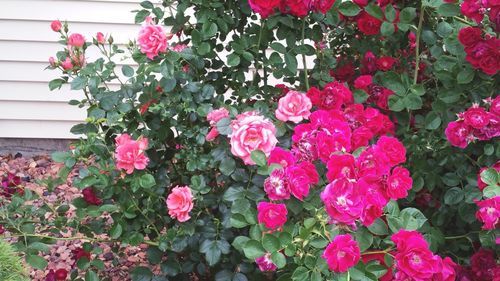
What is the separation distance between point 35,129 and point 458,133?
2.81 m

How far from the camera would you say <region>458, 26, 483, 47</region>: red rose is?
1.76 meters

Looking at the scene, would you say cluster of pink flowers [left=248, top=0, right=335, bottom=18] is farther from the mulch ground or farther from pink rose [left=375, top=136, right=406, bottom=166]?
the mulch ground

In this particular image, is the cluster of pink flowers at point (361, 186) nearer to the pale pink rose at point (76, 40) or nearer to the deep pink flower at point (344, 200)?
the deep pink flower at point (344, 200)

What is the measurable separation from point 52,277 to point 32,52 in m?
1.85

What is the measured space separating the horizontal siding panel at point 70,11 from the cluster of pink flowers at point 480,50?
7.57ft

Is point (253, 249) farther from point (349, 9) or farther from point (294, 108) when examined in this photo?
point (349, 9)

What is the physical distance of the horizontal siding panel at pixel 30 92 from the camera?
3709mm

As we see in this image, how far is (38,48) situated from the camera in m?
3.65

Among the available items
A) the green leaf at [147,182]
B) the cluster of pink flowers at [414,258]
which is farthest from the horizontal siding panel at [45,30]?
the cluster of pink flowers at [414,258]

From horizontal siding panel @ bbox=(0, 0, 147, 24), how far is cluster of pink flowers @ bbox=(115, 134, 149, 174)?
203 cm

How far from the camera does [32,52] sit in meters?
3.65

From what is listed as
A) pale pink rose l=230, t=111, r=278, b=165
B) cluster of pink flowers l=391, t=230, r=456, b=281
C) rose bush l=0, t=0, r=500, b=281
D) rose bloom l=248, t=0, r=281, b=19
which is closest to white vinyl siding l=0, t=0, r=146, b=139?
rose bush l=0, t=0, r=500, b=281

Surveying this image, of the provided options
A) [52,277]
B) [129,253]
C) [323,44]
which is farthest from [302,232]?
[129,253]

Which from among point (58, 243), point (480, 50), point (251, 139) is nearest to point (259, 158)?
point (251, 139)
